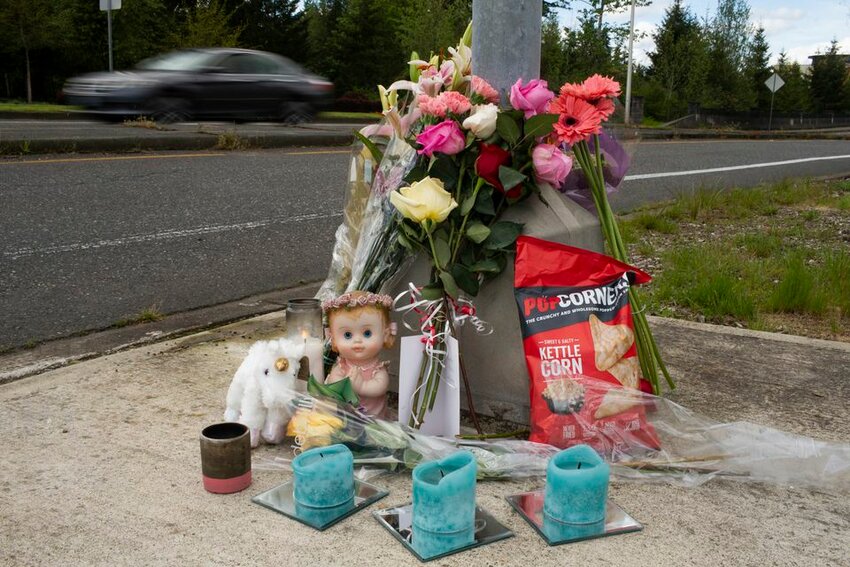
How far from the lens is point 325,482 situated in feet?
6.88

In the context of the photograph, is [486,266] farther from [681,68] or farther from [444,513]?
[681,68]

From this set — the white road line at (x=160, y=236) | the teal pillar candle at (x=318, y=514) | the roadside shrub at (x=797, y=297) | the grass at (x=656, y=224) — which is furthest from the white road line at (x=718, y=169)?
the teal pillar candle at (x=318, y=514)

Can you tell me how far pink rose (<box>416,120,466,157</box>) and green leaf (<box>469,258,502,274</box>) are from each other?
0.35m

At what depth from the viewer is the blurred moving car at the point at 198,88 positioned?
13.8 metres

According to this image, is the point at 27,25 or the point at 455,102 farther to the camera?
the point at 27,25

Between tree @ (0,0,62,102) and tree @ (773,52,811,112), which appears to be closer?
tree @ (0,0,62,102)

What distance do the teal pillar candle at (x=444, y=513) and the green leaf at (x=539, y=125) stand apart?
3.54 ft

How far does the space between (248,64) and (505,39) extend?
42.6ft

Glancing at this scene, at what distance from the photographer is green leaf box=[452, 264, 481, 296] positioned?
8.60 ft

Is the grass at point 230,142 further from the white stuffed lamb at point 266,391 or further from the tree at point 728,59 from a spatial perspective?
the tree at point 728,59

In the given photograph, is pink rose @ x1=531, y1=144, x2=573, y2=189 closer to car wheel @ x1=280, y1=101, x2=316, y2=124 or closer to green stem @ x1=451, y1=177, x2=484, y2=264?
green stem @ x1=451, y1=177, x2=484, y2=264

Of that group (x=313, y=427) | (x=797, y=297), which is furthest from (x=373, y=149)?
(x=797, y=297)

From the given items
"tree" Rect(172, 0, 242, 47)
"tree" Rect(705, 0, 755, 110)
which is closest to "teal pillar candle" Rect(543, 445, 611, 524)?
"tree" Rect(172, 0, 242, 47)

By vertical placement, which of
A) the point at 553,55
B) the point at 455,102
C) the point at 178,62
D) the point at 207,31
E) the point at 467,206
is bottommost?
the point at 467,206
